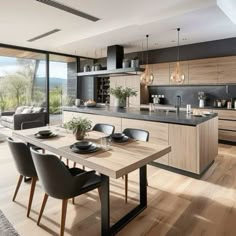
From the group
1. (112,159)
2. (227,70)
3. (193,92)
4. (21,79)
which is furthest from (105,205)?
(21,79)

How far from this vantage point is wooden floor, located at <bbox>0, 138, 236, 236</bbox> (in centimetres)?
209

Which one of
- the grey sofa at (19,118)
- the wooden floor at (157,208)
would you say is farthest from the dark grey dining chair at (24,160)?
the grey sofa at (19,118)

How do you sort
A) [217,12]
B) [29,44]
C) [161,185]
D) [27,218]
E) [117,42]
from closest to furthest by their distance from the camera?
[27,218]
[161,185]
[217,12]
[117,42]
[29,44]

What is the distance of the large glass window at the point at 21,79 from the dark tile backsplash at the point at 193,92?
381 centimetres

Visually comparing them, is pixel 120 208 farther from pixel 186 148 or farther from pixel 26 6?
pixel 26 6

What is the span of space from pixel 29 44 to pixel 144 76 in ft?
12.6

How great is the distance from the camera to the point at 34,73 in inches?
274

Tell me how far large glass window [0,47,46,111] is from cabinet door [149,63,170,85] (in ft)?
12.4

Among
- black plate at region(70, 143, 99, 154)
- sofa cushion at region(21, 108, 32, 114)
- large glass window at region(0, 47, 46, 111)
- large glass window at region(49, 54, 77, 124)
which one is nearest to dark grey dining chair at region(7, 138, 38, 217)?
black plate at region(70, 143, 99, 154)

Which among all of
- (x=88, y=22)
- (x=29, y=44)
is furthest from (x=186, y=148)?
(x=29, y=44)

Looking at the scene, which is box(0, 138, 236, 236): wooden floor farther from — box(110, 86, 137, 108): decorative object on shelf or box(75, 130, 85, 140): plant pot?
box(110, 86, 137, 108): decorative object on shelf

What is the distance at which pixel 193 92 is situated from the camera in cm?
623

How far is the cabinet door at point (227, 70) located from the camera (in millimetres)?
5078

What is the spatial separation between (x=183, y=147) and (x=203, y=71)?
305 cm
